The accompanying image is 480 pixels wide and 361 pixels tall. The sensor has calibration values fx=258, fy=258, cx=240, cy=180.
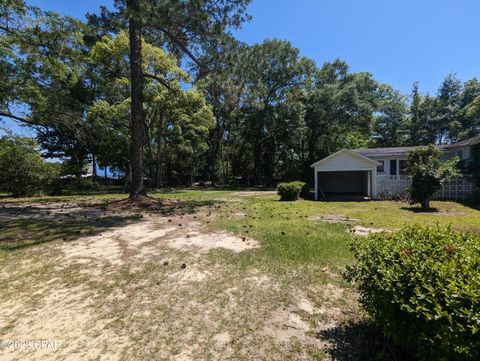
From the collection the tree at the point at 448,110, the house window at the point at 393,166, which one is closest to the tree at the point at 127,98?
the house window at the point at 393,166

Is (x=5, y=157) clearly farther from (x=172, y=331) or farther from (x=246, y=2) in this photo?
(x=172, y=331)

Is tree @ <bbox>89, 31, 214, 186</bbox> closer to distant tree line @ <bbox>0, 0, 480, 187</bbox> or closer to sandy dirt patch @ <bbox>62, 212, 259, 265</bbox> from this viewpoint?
distant tree line @ <bbox>0, 0, 480, 187</bbox>

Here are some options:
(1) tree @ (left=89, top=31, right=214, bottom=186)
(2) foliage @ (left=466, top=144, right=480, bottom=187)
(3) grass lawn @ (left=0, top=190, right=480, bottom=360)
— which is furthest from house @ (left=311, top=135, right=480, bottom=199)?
(3) grass lawn @ (left=0, top=190, right=480, bottom=360)

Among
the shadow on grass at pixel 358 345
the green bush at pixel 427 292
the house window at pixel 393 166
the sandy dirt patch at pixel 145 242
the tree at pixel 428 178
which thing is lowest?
the shadow on grass at pixel 358 345

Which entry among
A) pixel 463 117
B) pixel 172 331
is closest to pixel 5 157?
pixel 172 331

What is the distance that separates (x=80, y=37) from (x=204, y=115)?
12273 millimetres

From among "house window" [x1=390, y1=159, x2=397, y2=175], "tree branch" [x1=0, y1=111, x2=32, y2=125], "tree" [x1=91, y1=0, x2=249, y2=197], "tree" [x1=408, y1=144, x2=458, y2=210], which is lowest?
"tree" [x1=408, y1=144, x2=458, y2=210]

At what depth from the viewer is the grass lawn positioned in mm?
2279

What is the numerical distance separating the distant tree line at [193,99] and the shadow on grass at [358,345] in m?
10.4

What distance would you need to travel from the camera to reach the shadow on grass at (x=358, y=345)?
205cm

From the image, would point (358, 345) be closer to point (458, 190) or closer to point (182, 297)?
point (182, 297)

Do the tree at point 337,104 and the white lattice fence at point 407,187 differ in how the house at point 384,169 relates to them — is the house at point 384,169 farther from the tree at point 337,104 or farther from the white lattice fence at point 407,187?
the tree at point 337,104

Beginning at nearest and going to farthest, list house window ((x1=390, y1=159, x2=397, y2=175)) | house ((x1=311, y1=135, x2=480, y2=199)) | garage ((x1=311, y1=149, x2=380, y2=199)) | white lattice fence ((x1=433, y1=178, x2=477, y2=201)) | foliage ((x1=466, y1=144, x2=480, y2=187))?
foliage ((x1=466, y1=144, x2=480, y2=187)) → white lattice fence ((x1=433, y1=178, x2=477, y2=201)) → house ((x1=311, y1=135, x2=480, y2=199)) → garage ((x1=311, y1=149, x2=380, y2=199)) → house window ((x1=390, y1=159, x2=397, y2=175))

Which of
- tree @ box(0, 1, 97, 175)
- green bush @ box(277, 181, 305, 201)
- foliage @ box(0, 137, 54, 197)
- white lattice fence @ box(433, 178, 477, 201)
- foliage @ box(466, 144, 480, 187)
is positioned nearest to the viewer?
tree @ box(0, 1, 97, 175)
